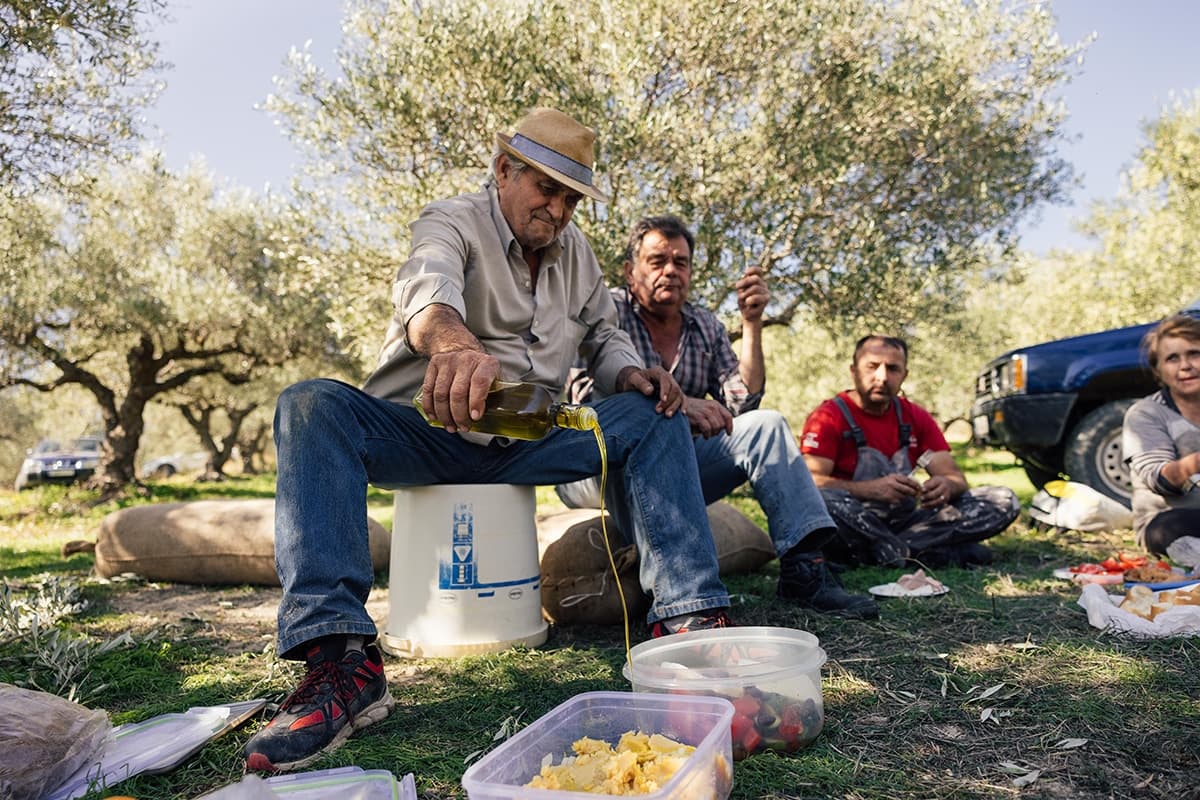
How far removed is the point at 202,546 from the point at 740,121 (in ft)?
23.2

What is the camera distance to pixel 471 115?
8.90 meters

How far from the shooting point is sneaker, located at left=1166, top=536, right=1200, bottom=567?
387cm

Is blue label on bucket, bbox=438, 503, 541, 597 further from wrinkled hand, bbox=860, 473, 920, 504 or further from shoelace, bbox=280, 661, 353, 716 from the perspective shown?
wrinkled hand, bbox=860, 473, 920, 504

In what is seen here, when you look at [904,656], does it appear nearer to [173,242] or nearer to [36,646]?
[36,646]

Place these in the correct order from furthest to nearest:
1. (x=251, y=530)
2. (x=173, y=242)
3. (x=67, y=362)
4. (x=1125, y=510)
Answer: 1. (x=173, y=242)
2. (x=67, y=362)
3. (x=1125, y=510)
4. (x=251, y=530)

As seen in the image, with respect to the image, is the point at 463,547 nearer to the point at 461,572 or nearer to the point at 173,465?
the point at 461,572

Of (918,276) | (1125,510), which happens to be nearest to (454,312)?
(1125,510)

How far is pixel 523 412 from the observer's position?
2268 millimetres

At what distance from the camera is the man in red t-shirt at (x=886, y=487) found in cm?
444

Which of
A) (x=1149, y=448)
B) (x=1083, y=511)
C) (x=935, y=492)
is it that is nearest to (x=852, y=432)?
(x=935, y=492)

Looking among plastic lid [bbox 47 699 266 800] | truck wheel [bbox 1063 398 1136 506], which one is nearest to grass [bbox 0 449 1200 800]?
plastic lid [bbox 47 699 266 800]

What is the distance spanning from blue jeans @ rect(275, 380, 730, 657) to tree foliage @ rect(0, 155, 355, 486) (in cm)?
1025

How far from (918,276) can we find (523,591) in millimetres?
8148

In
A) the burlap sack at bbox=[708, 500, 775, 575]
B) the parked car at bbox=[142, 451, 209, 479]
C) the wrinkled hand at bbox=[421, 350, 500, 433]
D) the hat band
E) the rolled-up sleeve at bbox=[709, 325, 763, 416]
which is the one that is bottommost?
the burlap sack at bbox=[708, 500, 775, 575]
